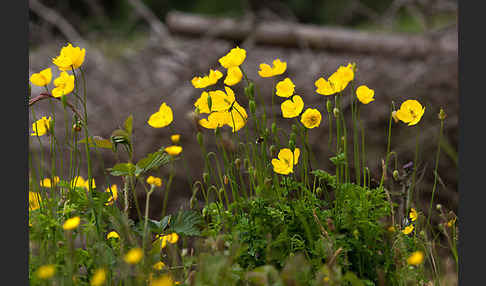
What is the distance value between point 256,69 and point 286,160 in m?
2.68

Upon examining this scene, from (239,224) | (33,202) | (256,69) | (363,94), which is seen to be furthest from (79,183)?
Result: (256,69)

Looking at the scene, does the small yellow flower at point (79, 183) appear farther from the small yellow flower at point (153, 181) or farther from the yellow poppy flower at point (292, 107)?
the yellow poppy flower at point (292, 107)

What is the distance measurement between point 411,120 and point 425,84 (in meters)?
2.12

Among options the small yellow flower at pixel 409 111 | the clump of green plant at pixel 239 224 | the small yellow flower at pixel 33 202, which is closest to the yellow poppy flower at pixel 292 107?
the clump of green plant at pixel 239 224

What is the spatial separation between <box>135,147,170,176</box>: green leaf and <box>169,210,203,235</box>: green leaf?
112mm

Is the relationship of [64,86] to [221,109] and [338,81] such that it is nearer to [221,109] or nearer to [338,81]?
[221,109]

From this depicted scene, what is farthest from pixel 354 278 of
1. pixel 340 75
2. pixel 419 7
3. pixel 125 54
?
pixel 419 7

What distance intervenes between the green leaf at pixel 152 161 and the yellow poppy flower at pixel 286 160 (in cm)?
22

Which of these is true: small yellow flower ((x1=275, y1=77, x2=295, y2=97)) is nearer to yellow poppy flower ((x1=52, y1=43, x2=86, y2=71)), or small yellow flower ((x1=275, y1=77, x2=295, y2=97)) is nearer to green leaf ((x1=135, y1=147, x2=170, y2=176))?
green leaf ((x1=135, y1=147, x2=170, y2=176))

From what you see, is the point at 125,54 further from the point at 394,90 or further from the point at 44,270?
the point at 44,270

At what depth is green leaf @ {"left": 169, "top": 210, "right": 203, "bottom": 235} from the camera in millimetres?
→ 1004

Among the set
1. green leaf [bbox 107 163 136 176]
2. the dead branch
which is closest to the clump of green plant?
green leaf [bbox 107 163 136 176]

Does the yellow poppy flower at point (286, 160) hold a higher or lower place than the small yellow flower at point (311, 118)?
lower

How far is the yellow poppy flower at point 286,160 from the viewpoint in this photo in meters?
1.00
